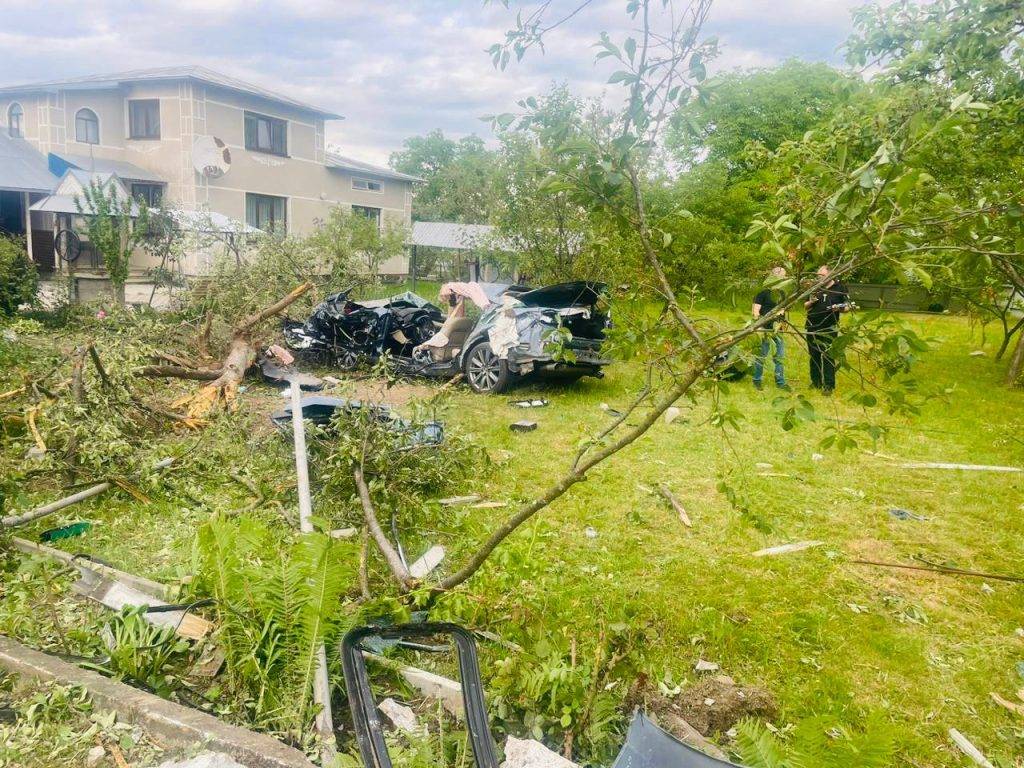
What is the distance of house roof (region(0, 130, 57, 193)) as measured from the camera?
21453 millimetres

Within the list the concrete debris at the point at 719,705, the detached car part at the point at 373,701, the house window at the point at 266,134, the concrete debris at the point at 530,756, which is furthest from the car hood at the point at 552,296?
the house window at the point at 266,134

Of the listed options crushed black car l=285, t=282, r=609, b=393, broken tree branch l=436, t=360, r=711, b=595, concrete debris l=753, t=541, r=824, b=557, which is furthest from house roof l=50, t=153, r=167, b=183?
broken tree branch l=436, t=360, r=711, b=595

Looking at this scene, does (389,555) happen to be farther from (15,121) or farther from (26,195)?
(15,121)

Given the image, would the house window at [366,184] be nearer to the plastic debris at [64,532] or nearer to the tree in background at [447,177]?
the tree in background at [447,177]

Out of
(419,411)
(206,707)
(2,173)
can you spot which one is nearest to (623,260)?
(419,411)

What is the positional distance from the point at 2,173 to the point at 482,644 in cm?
Answer: 2425

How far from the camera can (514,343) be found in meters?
9.55

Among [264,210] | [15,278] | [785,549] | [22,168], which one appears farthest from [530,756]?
[264,210]

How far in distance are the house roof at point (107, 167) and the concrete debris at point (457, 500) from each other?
73.7ft

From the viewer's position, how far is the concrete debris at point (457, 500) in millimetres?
5785

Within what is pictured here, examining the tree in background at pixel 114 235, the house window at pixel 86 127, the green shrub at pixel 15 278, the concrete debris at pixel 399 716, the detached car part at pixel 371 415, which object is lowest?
the concrete debris at pixel 399 716

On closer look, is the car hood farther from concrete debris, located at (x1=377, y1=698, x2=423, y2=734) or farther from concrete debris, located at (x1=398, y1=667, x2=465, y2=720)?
concrete debris, located at (x1=377, y1=698, x2=423, y2=734)

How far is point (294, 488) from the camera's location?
216 inches

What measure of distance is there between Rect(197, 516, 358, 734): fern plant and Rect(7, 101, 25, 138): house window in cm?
2931
